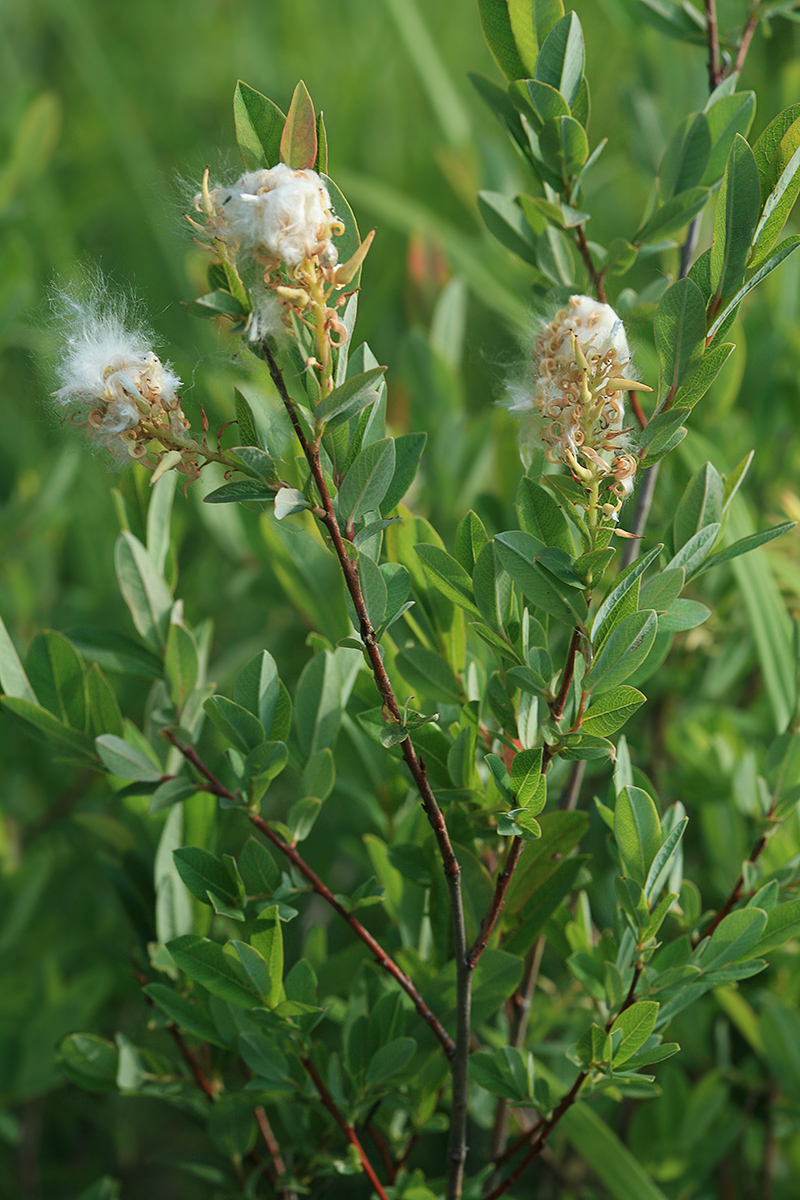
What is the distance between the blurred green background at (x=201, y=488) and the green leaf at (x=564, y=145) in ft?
0.22

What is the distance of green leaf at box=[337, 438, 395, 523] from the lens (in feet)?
0.92

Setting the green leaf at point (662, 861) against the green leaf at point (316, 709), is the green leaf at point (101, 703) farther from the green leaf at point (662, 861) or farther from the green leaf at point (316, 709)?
the green leaf at point (662, 861)

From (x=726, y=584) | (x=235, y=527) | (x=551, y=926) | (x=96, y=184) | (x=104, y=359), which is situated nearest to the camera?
(x=104, y=359)

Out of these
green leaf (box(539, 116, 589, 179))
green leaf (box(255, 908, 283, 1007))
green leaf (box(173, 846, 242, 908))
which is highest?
green leaf (box(539, 116, 589, 179))

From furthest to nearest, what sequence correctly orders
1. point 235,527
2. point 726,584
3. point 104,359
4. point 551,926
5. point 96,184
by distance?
point 96,184 < point 235,527 < point 726,584 < point 551,926 < point 104,359

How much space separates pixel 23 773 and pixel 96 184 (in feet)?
3.30

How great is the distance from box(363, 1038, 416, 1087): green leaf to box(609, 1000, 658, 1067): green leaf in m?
0.07

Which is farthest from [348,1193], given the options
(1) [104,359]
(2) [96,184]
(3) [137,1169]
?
(2) [96,184]

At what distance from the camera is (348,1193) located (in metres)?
0.70

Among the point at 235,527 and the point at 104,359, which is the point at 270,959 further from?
the point at 235,527

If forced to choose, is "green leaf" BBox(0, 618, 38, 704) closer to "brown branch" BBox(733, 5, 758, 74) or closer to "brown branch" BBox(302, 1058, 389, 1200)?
"brown branch" BBox(302, 1058, 389, 1200)

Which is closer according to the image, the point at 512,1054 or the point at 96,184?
the point at 512,1054

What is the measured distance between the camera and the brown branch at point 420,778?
27 centimetres

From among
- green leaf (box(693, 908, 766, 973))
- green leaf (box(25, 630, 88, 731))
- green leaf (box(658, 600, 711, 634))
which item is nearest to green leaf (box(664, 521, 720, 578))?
green leaf (box(658, 600, 711, 634))
